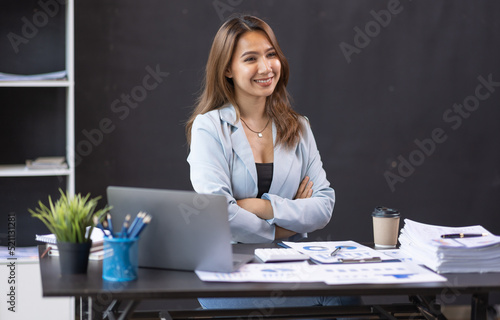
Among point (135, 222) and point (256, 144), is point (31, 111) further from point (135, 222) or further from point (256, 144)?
point (135, 222)

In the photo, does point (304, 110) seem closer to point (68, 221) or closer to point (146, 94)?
point (146, 94)

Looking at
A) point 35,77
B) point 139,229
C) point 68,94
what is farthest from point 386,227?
point 35,77

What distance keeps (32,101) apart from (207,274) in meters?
2.10

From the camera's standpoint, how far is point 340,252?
2023mm

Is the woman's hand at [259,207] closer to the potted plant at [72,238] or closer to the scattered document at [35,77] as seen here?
the potted plant at [72,238]

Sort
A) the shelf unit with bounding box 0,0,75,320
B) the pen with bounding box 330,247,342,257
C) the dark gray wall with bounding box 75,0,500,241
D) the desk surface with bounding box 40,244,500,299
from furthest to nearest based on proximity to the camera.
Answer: the dark gray wall with bounding box 75,0,500,241 → the shelf unit with bounding box 0,0,75,320 → the pen with bounding box 330,247,342,257 → the desk surface with bounding box 40,244,500,299

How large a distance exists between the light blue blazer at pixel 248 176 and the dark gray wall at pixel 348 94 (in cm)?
108

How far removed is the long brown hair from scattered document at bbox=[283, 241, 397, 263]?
0.63m

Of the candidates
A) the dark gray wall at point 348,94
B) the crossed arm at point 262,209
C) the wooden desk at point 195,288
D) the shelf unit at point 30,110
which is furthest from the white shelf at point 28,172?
the wooden desk at point 195,288

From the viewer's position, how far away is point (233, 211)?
7.61ft

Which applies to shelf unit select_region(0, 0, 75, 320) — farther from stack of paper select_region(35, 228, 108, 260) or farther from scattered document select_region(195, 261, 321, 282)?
scattered document select_region(195, 261, 321, 282)

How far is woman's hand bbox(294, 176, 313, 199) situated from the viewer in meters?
2.61

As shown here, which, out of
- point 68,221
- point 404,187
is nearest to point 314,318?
point 68,221

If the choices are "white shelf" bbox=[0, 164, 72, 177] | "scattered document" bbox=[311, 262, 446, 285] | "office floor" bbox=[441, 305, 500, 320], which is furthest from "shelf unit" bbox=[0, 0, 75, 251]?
"office floor" bbox=[441, 305, 500, 320]
